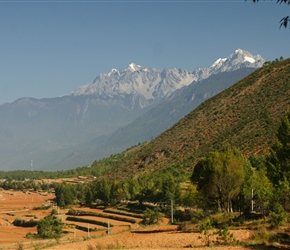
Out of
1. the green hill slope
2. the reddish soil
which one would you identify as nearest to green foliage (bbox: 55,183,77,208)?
the reddish soil

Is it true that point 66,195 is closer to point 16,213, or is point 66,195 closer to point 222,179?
point 16,213

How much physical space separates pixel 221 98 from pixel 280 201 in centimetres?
11079

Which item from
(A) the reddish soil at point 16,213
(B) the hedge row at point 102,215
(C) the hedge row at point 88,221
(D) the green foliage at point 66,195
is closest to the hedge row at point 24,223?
(A) the reddish soil at point 16,213

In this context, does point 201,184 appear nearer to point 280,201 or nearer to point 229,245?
point 280,201

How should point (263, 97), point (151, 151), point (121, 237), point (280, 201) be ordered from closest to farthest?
1. point (121, 237)
2. point (280, 201)
3. point (263, 97)
4. point (151, 151)

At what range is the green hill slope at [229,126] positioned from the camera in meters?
107

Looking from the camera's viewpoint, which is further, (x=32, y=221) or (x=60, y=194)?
(x=60, y=194)

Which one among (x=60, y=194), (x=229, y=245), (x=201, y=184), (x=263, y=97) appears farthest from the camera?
(x=263, y=97)

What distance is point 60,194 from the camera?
10819 cm

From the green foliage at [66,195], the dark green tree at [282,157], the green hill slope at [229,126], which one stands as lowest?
the green foliage at [66,195]

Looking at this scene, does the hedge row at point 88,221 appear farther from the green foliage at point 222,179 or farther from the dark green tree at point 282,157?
the dark green tree at point 282,157

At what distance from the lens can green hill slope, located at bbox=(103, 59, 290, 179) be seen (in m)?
107

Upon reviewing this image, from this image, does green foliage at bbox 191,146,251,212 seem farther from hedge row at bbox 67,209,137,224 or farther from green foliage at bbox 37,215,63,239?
hedge row at bbox 67,209,137,224

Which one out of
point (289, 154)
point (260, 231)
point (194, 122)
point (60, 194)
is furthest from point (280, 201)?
point (194, 122)
